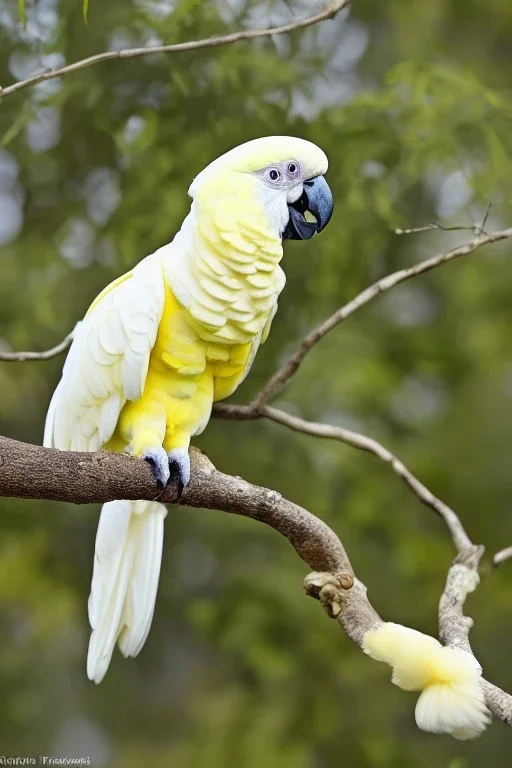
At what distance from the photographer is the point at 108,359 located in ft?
4.98

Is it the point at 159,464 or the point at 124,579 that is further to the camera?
the point at 124,579

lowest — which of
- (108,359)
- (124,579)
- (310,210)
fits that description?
(124,579)

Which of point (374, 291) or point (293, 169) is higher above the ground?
point (293, 169)

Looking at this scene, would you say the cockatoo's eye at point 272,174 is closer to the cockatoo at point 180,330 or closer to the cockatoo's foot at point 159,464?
the cockatoo at point 180,330

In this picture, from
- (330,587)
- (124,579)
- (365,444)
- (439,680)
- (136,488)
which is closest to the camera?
(439,680)

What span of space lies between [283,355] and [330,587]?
1208 mm

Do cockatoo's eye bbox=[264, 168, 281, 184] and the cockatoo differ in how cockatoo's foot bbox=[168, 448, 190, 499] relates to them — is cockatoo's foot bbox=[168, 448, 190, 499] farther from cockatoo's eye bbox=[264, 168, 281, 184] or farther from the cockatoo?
cockatoo's eye bbox=[264, 168, 281, 184]

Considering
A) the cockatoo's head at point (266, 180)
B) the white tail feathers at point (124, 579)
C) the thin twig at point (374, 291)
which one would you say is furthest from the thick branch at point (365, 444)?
the cockatoo's head at point (266, 180)

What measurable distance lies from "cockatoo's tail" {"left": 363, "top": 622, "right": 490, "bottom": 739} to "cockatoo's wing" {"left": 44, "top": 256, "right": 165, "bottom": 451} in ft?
1.87

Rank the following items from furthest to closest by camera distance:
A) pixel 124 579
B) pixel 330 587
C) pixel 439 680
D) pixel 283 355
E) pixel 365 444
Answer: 1. pixel 283 355
2. pixel 365 444
3. pixel 124 579
4. pixel 330 587
5. pixel 439 680

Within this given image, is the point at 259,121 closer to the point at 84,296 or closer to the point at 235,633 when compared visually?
the point at 84,296

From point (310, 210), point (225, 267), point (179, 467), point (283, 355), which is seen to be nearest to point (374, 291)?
point (310, 210)

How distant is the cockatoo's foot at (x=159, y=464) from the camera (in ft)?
4.64

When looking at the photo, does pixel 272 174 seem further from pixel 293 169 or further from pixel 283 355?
pixel 283 355
